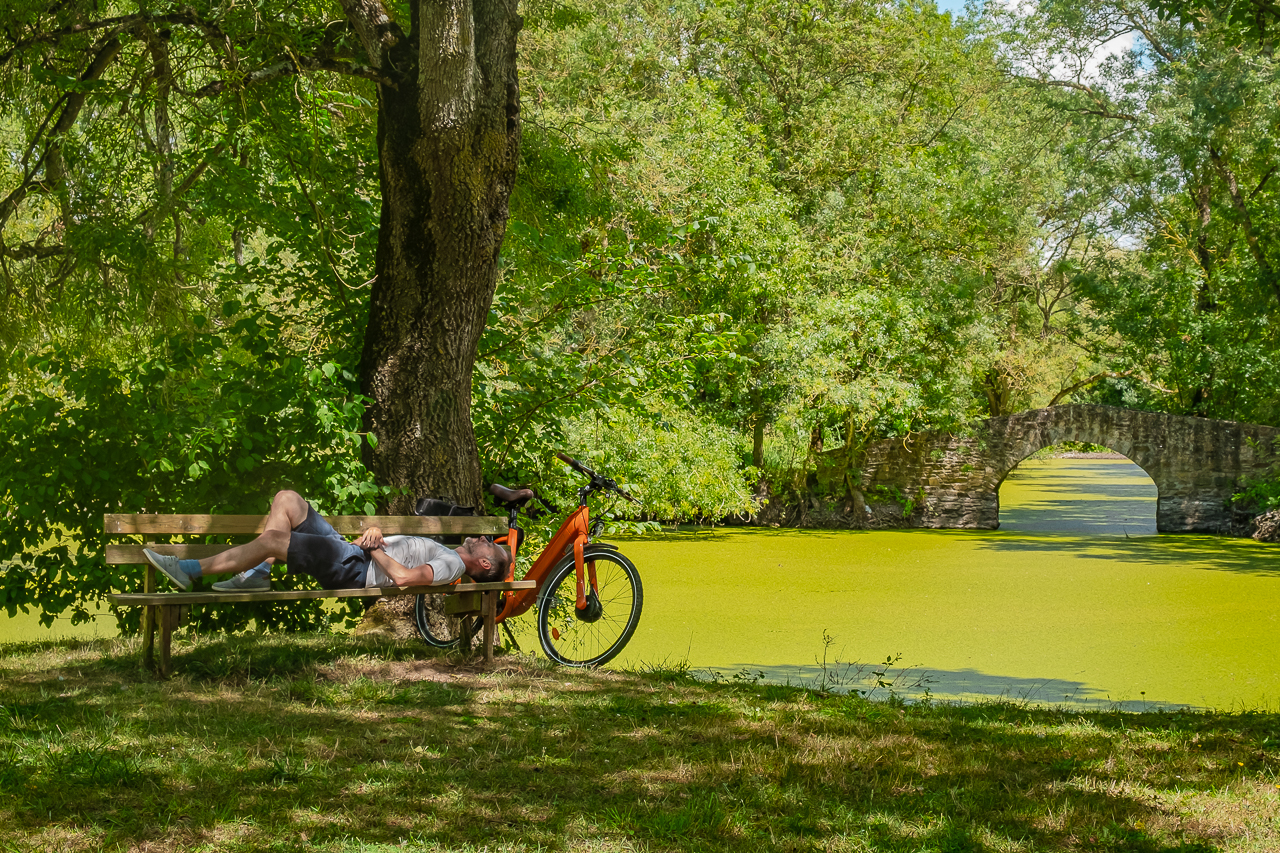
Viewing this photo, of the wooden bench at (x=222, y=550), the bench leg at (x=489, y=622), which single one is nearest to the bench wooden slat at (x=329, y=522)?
the wooden bench at (x=222, y=550)

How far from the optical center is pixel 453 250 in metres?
5.09

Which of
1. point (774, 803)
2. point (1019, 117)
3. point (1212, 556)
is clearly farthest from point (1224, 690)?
point (1019, 117)

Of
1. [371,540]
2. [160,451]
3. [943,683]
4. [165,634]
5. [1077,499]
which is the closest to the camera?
[165,634]

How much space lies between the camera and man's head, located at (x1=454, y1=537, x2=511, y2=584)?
4516 mm

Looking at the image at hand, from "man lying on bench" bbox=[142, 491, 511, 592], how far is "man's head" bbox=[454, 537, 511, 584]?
0.27 metres

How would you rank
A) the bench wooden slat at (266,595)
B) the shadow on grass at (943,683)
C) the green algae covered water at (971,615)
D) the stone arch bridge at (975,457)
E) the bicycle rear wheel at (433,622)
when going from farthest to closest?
the stone arch bridge at (975,457), the green algae covered water at (971,615), the shadow on grass at (943,683), the bicycle rear wheel at (433,622), the bench wooden slat at (266,595)

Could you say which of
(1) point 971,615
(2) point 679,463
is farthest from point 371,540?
(2) point 679,463

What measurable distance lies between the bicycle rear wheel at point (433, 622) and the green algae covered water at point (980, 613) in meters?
1.00

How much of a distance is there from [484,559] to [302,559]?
2.70 ft

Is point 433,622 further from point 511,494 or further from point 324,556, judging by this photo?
point 324,556

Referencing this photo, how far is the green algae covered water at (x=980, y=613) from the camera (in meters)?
6.81

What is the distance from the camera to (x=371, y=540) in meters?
4.13

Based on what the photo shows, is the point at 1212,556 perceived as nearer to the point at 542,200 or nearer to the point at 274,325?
the point at 542,200

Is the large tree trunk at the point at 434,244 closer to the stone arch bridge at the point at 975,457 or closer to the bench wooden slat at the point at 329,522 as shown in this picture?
the bench wooden slat at the point at 329,522
